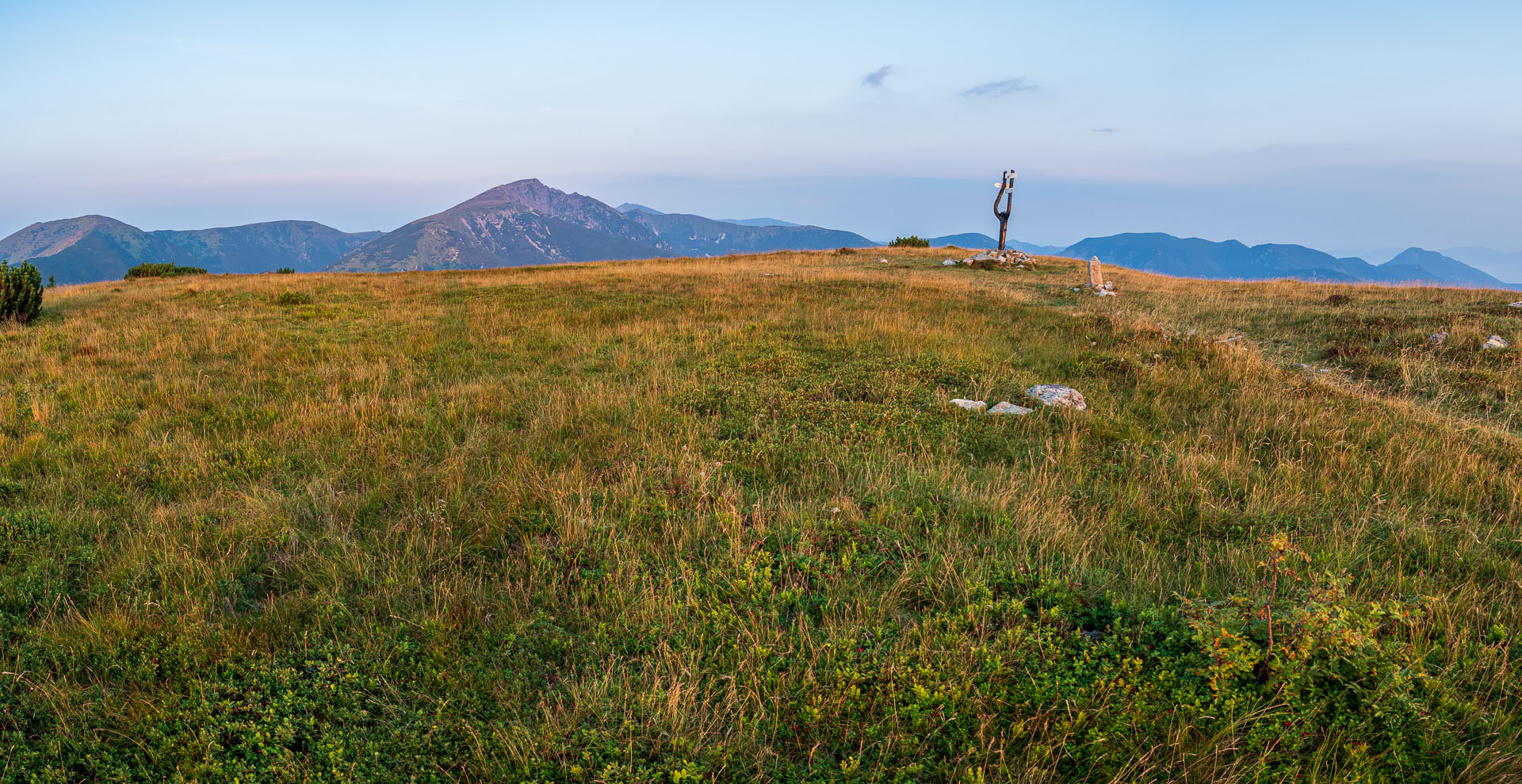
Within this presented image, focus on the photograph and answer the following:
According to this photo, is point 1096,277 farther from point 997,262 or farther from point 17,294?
point 17,294

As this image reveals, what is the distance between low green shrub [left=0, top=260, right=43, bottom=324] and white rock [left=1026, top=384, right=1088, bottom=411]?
68.1ft

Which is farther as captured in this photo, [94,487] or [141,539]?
[94,487]

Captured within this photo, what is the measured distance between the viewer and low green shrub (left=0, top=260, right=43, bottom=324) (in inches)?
525

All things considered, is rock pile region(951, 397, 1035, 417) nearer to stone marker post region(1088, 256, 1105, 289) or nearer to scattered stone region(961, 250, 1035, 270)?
stone marker post region(1088, 256, 1105, 289)

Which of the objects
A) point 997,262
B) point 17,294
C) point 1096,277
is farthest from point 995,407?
point 997,262

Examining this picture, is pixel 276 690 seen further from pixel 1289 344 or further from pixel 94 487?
pixel 1289 344

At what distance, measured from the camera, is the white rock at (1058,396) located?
739 centimetres

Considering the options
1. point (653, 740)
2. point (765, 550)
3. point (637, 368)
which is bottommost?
point (653, 740)

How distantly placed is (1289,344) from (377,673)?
16.1 m

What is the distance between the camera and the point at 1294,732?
8.28 feet

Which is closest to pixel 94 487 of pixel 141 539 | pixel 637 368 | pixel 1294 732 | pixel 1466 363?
pixel 141 539

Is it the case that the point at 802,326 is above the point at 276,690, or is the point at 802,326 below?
above

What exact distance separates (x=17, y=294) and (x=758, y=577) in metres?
19.7

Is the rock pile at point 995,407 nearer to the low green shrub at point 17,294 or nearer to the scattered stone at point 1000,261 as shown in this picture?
the low green shrub at point 17,294
